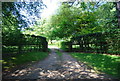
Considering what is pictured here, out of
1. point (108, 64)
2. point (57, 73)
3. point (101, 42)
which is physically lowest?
point (57, 73)

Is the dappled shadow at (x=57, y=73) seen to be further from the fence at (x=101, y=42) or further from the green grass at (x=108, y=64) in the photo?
the fence at (x=101, y=42)

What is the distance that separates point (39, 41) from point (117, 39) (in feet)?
23.5

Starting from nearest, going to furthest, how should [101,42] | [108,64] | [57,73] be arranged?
[57,73] < [108,64] < [101,42]

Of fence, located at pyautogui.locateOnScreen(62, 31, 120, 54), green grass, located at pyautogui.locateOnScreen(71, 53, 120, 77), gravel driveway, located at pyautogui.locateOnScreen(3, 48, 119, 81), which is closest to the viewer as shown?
gravel driveway, located at pyautogui.locateOnScreen(3, 48, 119, 81)

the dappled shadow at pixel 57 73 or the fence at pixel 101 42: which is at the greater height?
the fence at pixel 101 42

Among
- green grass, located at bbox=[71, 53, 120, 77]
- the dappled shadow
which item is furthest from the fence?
the dappled shadow

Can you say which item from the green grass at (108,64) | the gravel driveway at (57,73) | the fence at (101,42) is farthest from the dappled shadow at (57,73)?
the fence at (101,42)

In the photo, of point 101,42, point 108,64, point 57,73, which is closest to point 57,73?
point 57,73

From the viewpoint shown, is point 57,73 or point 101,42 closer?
point 57,73

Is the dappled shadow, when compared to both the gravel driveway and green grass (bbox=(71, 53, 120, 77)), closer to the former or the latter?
the gravel driveway

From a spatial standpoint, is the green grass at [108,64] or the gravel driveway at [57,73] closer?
A: the gravel driveway at [57,73]

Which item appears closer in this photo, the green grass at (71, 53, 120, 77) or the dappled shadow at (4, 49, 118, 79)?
the dappled shadow at (4, 49, 118, 79)

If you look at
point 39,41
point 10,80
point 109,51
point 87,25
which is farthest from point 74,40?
point 10,80

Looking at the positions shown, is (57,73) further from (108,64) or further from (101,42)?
(101,42)
